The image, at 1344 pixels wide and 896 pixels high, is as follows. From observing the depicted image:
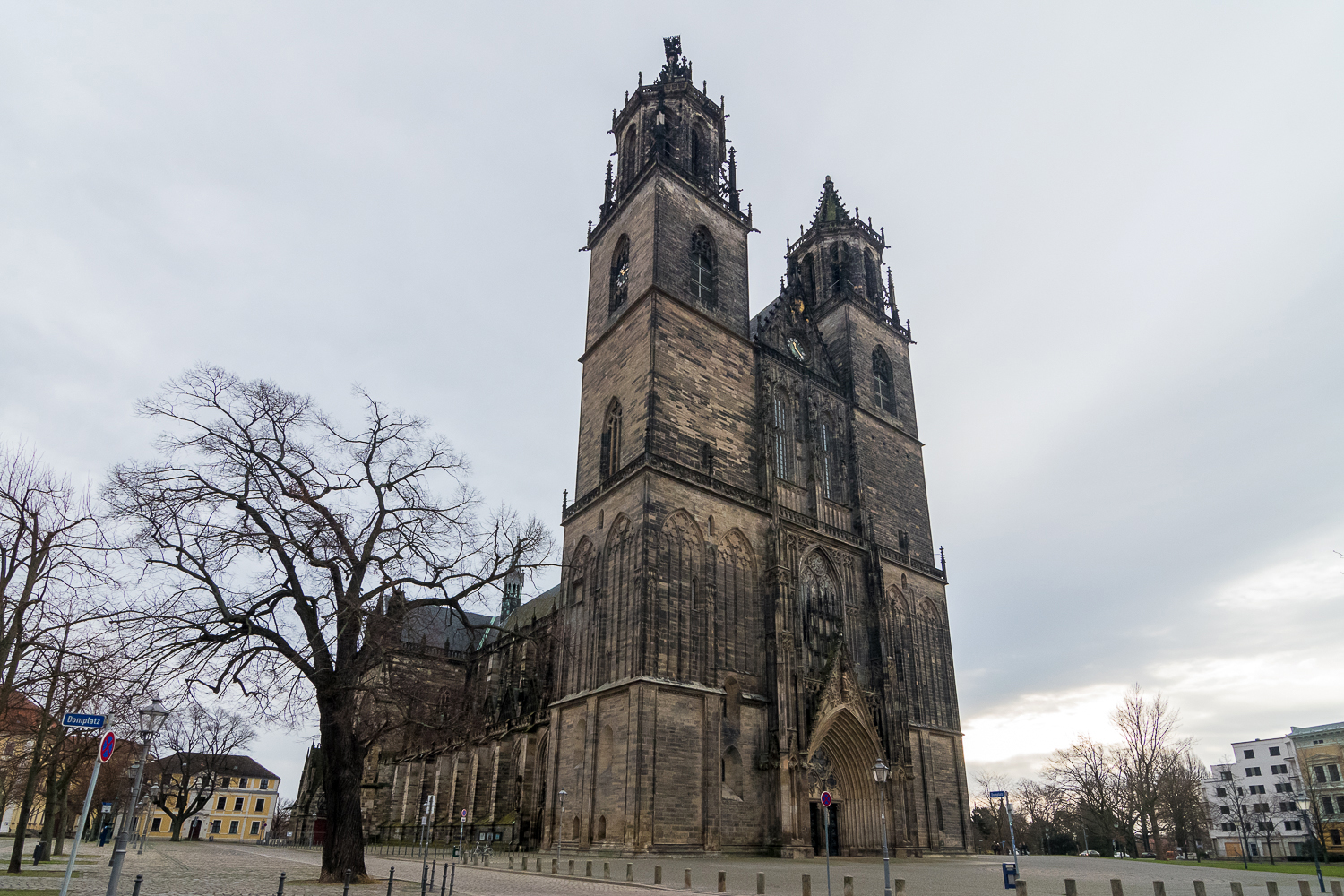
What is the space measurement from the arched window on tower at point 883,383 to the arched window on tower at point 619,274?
14.0 metres

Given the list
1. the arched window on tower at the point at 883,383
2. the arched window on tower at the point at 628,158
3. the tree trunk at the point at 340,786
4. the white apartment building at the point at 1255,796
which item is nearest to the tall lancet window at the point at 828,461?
the arched window on tower at the point at 883,383

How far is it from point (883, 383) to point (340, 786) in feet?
108

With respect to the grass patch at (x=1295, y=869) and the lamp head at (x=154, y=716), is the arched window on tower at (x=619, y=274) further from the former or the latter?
the grass patch at (x=1295, y=869)

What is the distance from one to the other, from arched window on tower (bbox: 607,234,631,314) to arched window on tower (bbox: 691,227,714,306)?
301 cm

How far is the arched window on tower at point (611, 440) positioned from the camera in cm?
3152

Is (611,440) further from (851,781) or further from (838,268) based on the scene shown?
(838,268)

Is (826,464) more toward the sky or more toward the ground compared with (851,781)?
more toward the sky

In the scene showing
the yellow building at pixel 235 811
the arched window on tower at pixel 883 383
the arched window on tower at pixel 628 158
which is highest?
the arched window on tower at pixel 628 158

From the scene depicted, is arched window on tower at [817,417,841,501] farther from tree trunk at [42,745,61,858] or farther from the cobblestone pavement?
tree trunk at [42,745,61,858]

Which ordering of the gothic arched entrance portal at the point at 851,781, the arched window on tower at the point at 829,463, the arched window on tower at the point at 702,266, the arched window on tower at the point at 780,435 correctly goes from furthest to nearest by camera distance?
the arched window on tower at the point at 829,463
the arched window on tower at the point at 702,266
the arched window on tower at the point at 780,435
the gothic arched entrance portal at the point at 851,781

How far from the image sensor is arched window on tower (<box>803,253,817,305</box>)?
44.8 meters

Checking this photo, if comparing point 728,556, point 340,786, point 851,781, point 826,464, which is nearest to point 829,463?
point 826,464

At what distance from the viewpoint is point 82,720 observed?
32.7ft

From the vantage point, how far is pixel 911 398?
42.8m
